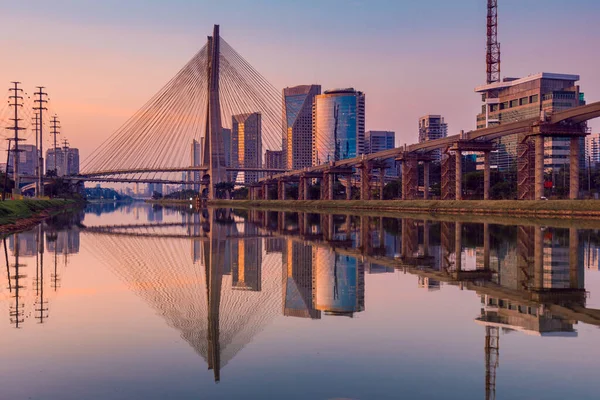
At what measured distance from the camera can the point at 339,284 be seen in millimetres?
18031

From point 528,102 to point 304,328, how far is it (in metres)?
185

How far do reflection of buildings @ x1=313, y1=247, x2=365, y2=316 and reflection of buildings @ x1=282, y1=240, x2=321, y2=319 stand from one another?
0.78 ft

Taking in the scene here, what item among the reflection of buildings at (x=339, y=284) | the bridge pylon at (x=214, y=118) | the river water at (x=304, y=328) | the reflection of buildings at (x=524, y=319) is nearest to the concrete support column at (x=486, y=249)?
the river water at (x=304, y=328)

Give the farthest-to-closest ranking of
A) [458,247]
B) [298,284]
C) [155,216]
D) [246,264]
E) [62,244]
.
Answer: [155,216] → [62,244] → [458,247] → [246,264] → [298,284]

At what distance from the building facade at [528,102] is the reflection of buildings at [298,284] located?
147m

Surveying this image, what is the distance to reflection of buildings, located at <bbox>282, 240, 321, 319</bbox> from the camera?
14049mm

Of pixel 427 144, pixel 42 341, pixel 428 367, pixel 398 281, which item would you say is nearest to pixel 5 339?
pixel 42 341

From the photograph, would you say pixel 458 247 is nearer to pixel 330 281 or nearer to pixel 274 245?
pixel 274 245

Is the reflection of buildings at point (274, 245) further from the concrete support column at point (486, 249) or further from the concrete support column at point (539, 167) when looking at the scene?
the concrete support column at point (539, 167)

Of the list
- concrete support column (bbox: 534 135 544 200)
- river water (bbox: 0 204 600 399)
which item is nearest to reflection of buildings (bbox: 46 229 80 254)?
river water (bbox: 0 204 600 399)

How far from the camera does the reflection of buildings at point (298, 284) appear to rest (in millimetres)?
14049

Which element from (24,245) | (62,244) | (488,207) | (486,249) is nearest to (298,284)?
(486,249)

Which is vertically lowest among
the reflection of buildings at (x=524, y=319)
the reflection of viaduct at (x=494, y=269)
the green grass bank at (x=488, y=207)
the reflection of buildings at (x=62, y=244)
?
the reflection of buildings at (x=62, y=244)

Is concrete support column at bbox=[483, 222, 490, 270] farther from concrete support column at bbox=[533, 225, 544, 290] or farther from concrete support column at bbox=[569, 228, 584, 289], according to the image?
concrete support column at bbox=[569, 228, 584, 289]
